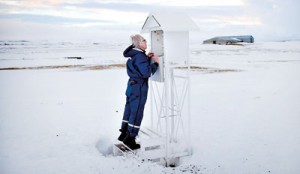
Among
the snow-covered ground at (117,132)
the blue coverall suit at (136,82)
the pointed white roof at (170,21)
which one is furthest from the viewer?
the snow-covered ground at (117,132)

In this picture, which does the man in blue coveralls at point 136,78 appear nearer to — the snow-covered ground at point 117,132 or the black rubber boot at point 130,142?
the black rubber boot at point 130,142

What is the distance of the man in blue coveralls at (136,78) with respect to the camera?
19.4 ft

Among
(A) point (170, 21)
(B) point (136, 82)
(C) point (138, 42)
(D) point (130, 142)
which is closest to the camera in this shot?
(A) point (170, 21)

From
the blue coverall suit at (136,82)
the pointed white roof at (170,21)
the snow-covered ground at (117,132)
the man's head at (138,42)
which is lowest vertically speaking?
the snow-covered ground at (117,132)

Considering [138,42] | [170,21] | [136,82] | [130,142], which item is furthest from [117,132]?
[170,21]

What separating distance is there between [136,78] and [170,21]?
126cm

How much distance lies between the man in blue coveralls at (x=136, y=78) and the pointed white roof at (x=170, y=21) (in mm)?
437

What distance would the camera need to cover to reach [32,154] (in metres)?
6.73

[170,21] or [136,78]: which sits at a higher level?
[170,21]

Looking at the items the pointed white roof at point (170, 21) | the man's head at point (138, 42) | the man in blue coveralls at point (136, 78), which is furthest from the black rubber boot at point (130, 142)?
the pointed white roof at point (170, 21)

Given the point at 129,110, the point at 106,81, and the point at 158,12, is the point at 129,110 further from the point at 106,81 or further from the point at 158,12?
the point at 106,81

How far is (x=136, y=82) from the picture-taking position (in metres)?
6.10

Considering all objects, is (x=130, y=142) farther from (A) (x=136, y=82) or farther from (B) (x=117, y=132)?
(B) (x=117, y=132)

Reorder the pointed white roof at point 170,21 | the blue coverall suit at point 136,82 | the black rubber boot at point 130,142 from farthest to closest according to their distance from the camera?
the black rubber boot at point 130,142, the blue coverall suit at point 136,82, the pointed white roof at point 170,21
